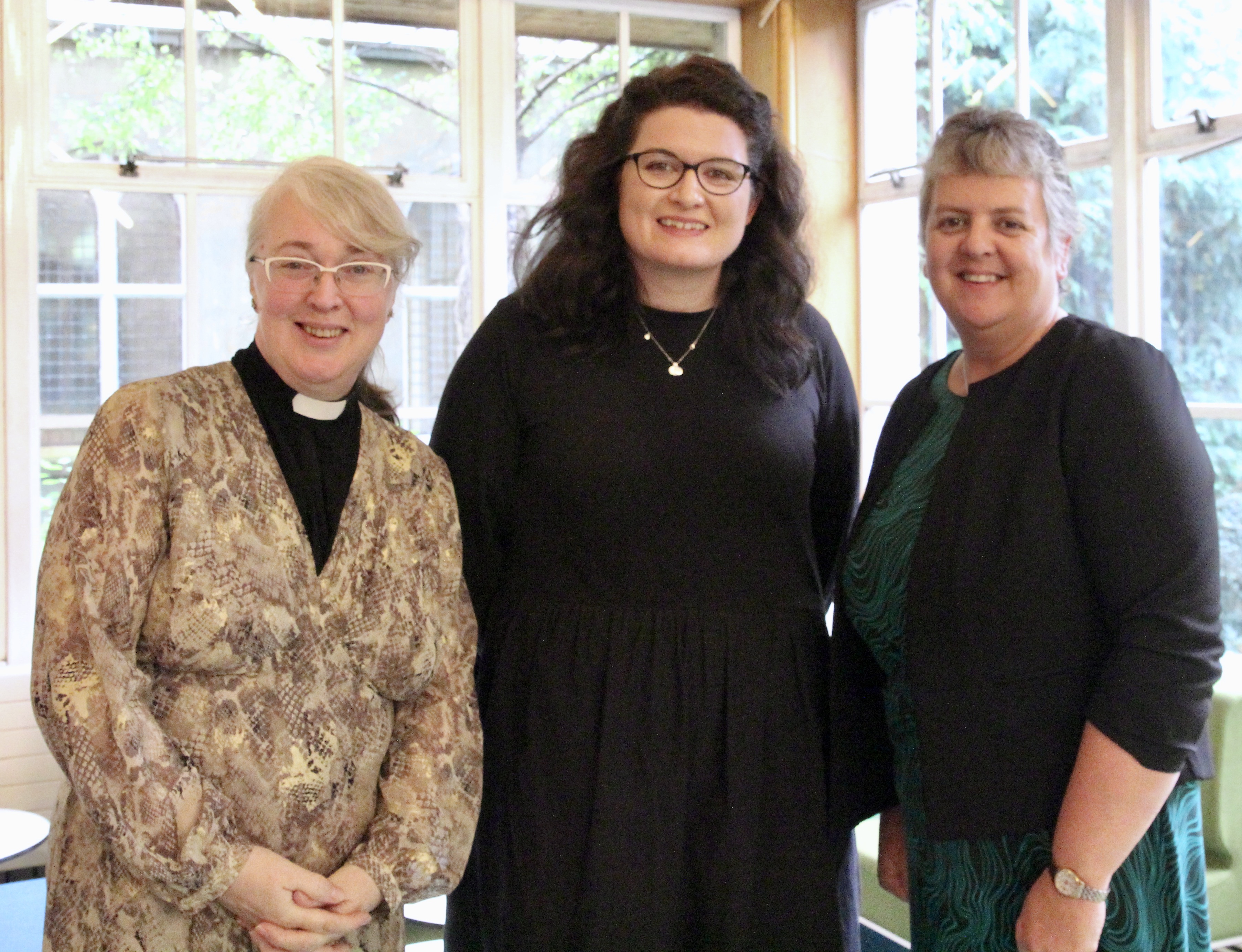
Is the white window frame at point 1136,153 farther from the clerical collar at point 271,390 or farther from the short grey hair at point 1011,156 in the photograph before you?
the clerical collar at point 271,390

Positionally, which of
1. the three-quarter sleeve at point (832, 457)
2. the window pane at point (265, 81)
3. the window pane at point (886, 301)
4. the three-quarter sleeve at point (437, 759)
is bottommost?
the three-quarter sleeve at point (437, 759)

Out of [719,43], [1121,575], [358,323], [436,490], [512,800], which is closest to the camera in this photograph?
[1121,575]

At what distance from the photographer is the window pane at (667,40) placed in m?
5.20

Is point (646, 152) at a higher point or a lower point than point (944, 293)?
higher

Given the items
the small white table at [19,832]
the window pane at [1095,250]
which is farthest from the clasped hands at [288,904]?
the window pane at [1095,250]

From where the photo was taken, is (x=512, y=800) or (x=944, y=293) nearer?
(x=944, y=293)

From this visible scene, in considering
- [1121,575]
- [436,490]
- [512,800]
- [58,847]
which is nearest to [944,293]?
[1121,575]

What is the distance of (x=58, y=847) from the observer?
4.95 ft

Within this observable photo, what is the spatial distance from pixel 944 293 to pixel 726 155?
357 mm

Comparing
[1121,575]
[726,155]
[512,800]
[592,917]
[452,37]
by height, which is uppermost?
[452,37]

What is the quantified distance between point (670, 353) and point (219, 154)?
10.6ft

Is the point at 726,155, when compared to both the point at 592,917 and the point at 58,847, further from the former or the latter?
the point at 58,847

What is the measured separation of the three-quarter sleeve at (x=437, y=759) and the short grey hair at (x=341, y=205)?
30 cm

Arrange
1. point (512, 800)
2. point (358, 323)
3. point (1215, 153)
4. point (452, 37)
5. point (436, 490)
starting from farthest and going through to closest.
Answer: point (452, 37)
point (1215, 153)
point (512, 800)
point (436, 490)
point (358, 323)
